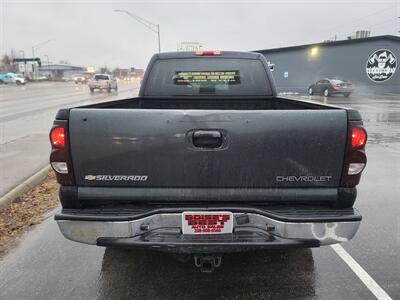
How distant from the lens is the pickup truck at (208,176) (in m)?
2.69

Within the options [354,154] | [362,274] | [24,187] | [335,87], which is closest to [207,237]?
[354,154]

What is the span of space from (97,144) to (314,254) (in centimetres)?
257

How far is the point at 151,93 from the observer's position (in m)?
4.89

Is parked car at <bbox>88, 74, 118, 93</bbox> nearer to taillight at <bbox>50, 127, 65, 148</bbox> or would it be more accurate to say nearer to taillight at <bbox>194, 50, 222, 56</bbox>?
taillight at <bbox>194, 50, 222, 56</bbox>

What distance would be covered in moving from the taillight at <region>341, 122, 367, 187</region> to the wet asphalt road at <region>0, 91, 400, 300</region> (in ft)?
3.59

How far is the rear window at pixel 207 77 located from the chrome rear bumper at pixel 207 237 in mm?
2457

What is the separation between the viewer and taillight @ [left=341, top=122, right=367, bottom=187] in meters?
2.70

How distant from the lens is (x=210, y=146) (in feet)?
8.89

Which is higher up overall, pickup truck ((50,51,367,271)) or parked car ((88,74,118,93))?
pickup truck ((50,51,367,271))

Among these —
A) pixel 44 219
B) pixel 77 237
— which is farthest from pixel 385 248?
pixel 44 219

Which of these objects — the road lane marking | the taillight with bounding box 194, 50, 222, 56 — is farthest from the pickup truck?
the taillight with bounding box 194, 50, 222, 56

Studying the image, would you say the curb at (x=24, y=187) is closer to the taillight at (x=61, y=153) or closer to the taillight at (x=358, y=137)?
the taillight at (x=61, y=153)

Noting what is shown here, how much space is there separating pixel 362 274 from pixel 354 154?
4.69 ft

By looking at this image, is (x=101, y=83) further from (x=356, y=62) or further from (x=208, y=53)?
(x=208, y=53)
